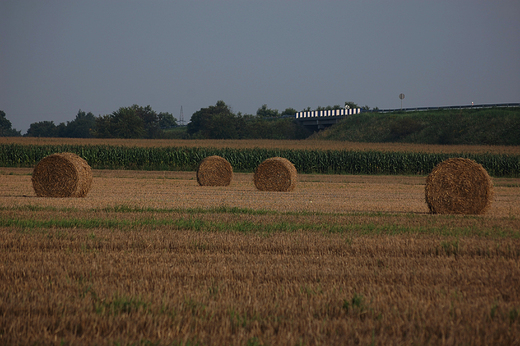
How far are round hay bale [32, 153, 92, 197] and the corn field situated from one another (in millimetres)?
21453

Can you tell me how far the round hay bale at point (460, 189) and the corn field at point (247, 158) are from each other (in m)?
24.2

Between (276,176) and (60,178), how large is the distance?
9.68 m

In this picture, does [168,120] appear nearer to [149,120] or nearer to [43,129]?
[43,129]

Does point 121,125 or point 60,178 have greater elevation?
point 121,125

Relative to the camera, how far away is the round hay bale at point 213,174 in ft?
88.7

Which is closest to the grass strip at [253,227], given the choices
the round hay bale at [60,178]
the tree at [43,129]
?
the round hay bale at [60,178]

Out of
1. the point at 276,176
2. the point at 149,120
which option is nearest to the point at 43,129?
the point at 149,120

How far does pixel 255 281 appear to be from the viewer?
656cm

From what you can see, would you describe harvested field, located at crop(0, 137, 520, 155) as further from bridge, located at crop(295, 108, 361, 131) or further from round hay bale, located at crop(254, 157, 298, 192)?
bridge, located at crop(295, 108, 361, 131)

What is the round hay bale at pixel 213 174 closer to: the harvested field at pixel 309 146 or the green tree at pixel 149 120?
the harvested field at pixel 309 146

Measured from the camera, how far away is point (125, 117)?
83688 millimetres

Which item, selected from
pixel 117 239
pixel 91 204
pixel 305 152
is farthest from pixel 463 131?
pixel 117 239

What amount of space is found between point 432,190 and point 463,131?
61739 millimetres

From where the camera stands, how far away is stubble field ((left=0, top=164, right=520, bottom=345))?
15.8ft
